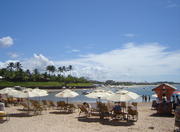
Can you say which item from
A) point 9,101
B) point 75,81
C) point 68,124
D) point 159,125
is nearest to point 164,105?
point 159,125

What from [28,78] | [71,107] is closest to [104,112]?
[71,107]

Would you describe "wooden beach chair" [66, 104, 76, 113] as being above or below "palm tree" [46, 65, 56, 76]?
below

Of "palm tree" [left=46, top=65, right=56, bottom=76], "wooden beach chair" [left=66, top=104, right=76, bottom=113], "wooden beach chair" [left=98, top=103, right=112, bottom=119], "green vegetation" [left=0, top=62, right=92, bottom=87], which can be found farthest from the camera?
"palm tree" [left=46, top=65, right=56, bottom=76]

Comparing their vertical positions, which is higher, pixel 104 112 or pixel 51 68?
pixel 51 68

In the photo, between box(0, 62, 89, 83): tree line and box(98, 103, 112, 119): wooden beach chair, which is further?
box(0, 62, 89, 83): tree line

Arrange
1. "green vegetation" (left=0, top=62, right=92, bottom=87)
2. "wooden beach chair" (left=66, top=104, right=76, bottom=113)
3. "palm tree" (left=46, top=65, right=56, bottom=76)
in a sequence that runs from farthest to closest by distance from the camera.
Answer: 1. "palm tree" (left=46, top=65, right=56, bottom=76)
2. "green vegetation" (left=0, top=62, right=92, bottom=87)
3. "wooden beach chair" (left=66, top=104, right=76, bottom=113)

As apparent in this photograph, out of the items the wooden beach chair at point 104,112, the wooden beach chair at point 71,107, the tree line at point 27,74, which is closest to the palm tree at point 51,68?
the tree line at point 27,74

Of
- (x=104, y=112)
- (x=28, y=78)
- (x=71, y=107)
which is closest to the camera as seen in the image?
(x=104, y=112)

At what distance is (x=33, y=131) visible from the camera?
1089cm

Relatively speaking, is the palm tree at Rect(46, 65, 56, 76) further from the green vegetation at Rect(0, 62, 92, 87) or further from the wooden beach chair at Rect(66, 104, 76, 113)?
the wooden beach chair at Rect(66, 104, 76, 113)

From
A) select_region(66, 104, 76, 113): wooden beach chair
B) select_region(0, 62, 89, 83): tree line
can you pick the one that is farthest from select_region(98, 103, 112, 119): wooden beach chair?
select_region(0, 62, 89, 83): tree line

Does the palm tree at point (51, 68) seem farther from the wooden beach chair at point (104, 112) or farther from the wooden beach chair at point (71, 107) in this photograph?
the wooden beach chair at point (104, 112)

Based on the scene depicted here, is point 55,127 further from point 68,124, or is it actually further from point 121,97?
point 121,97

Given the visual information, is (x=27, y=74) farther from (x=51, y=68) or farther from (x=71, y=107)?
(x=71, y=107)
